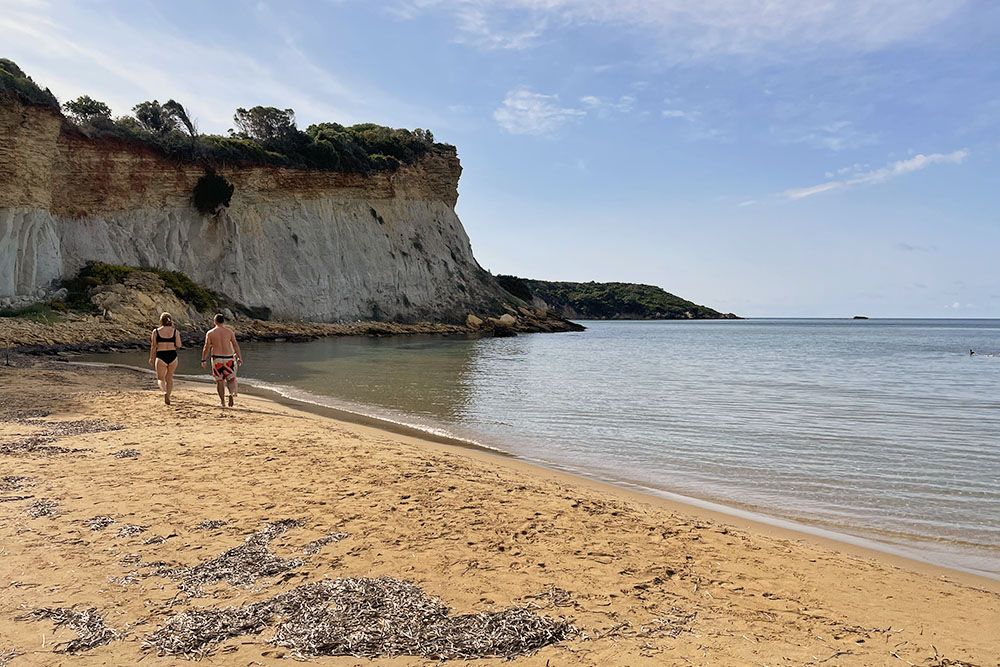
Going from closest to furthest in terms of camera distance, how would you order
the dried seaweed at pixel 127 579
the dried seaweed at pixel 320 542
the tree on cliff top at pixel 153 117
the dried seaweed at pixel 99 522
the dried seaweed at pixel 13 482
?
1. the dried seaweed at pixel 127 579
2. the dried seaweed at pixel 320 542
3. the dried seaweed at pixel 99 522
4. the dried seaweed at pixel 13 482
5. the tree on cliff top at pixel 153 117

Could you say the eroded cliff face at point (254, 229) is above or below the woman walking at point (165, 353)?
above

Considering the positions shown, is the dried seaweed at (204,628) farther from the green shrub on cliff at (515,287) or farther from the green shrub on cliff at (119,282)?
the green shrub on cliff at (515,287)

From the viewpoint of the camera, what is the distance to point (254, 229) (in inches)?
1533

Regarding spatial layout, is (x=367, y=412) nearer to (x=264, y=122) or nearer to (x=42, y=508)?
(x=42, y=508)

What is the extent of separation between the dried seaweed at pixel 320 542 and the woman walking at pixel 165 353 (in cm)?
757

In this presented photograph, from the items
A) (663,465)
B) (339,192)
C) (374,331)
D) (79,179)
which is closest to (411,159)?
(339,192)

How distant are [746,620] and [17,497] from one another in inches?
218

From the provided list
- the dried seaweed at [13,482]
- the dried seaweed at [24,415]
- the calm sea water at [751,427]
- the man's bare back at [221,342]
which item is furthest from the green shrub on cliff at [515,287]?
the dried seaweed at [13,482]

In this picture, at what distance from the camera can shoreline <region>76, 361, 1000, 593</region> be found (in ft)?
15.8

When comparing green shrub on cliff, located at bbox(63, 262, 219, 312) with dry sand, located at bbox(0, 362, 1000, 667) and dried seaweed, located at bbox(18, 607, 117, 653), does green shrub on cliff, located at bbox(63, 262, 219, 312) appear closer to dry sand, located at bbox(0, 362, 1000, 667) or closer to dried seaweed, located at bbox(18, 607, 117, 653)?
dry sand, located at bbox(0, 362, 1000, 667)

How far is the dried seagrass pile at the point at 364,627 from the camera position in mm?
2979

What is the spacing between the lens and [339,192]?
44.5 m

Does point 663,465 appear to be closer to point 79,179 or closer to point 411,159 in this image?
point 79,179

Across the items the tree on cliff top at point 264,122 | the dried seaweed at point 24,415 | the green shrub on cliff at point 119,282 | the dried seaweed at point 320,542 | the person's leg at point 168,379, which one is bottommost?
the dried seaweed at point 24,415
